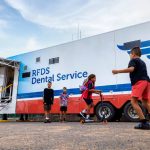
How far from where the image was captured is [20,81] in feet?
45.1

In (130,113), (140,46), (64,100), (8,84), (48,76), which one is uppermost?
(140,46)

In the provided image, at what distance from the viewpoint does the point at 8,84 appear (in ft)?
47.4

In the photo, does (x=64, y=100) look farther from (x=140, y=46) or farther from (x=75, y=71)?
(x=140, y=46)

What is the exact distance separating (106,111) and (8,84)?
5.72 m

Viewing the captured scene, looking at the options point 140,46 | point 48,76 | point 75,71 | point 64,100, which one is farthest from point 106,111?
point 48,76

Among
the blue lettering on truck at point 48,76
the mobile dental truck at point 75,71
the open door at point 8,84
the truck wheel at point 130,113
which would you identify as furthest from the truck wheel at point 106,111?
the open door at point 8,84

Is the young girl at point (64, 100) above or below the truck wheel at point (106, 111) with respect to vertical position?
above

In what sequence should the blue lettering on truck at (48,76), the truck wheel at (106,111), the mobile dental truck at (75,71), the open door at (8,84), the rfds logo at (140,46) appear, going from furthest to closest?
the open door at (8,84) → the blue lettering on truck at (48,76) → the truck wheel at (106,111) → the mobile dental truck at (75,71) → the rfds logo at (140,46)

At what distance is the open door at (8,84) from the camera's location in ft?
45.4

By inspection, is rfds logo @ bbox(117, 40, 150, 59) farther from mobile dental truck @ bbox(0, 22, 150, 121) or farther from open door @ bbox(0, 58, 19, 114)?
open door @ bbox(0, 58, 19, 114)

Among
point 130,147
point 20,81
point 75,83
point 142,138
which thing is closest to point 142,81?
point 142,138

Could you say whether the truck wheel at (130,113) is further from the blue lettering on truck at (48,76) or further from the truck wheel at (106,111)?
the blue lettering on truck at (48,76)

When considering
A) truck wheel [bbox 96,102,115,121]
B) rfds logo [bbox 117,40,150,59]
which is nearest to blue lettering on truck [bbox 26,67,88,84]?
truck wheel [bbox 96,102,115,121]

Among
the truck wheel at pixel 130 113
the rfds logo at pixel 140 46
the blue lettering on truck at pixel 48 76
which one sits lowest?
the truck wheel at pixel 130 113
